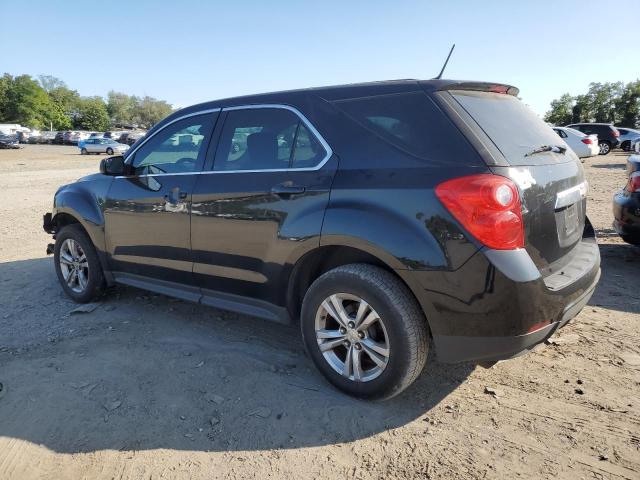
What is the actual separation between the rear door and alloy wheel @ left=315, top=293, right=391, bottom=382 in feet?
1.25

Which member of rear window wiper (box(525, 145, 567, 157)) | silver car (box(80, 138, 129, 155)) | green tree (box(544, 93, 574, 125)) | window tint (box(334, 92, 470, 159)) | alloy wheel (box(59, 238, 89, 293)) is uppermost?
green tree (box(544, 93, 574, 125))

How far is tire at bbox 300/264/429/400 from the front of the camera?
8.93 ft

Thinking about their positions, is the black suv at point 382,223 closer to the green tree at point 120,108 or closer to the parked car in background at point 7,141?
the parked car in background at point 7,141

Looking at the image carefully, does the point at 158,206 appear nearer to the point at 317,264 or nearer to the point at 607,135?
the point at 317,264

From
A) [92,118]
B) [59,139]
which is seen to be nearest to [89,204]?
[59,139]

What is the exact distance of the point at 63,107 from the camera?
105 meters

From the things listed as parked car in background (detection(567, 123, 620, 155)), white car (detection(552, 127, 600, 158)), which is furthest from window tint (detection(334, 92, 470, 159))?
parked car in background (detection(567, 123, 620, 155))

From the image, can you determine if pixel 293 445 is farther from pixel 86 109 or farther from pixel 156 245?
pixel 86 109

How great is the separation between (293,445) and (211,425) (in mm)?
513

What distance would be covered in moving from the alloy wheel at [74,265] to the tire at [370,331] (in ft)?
8.77

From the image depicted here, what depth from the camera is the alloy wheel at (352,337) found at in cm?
286

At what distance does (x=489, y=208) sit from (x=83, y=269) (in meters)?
3.90

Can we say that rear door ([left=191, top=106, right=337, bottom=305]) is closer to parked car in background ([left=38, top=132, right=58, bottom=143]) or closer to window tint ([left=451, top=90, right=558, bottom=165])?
window tint ([left=451, top=90, right=558, bottom=165])

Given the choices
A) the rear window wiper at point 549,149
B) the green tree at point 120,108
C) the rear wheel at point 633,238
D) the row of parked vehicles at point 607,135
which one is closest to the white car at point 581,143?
the row of parked vehicles at point 607,135
